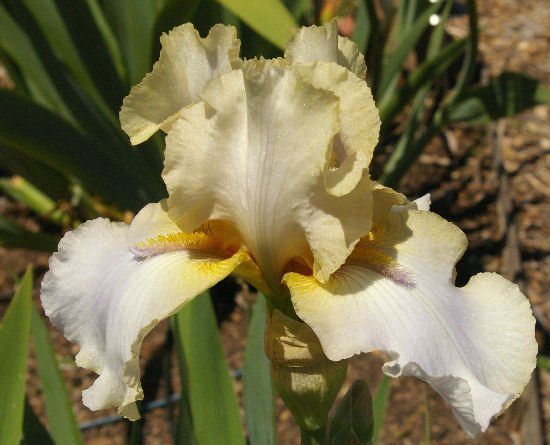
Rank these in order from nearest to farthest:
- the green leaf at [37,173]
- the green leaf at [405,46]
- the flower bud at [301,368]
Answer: the flower bud at [301,368] → the green leaf at [405,46] → the green leaf at [37,173]

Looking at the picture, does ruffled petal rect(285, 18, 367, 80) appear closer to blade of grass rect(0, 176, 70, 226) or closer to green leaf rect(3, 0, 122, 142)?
green leaf rect(3, 0, 122, 142)

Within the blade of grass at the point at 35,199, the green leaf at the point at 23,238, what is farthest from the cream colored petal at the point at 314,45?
the blade of grass at the point at 35,199

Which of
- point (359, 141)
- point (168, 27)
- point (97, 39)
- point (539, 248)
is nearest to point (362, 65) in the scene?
point (359, 141)

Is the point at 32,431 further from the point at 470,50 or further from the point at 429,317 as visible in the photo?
the point at 470,50

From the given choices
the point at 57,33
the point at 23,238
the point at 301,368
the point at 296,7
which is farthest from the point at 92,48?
the point at 301,368

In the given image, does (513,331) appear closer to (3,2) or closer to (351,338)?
(351,338)

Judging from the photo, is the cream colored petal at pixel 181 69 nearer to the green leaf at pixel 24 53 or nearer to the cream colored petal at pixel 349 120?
the cream colored petal at pixel 349 120
